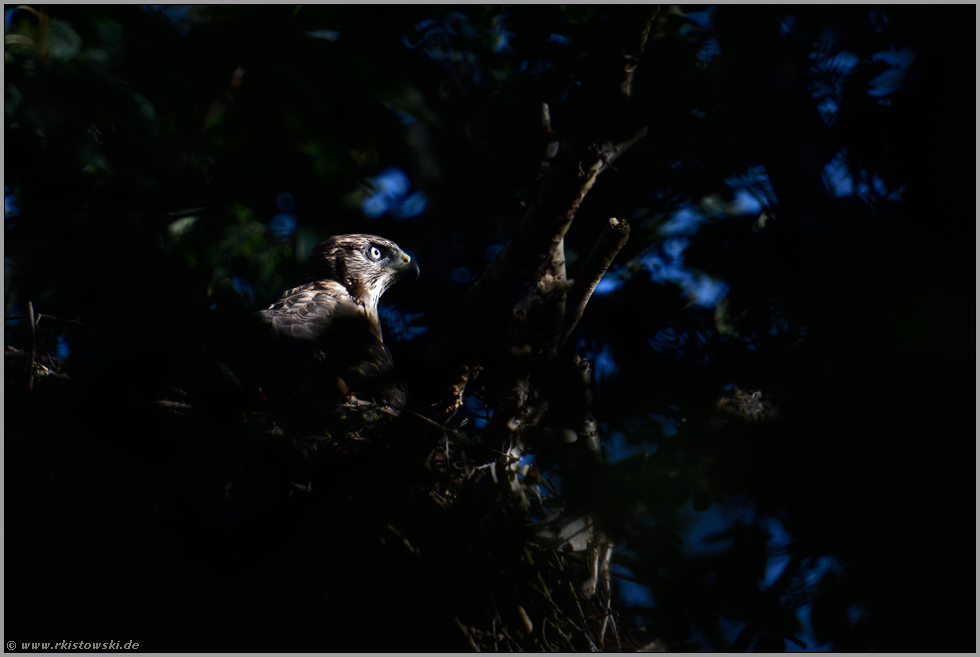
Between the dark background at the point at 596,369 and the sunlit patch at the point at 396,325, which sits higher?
the dark background at the point at 596,369

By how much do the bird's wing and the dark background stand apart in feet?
3.98

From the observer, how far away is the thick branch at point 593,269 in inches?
96.9

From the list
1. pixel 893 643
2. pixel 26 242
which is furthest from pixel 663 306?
pixel 26 242

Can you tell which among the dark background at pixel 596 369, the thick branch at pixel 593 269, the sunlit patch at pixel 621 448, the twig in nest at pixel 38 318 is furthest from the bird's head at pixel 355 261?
the sunlit patch at pixel 621 448

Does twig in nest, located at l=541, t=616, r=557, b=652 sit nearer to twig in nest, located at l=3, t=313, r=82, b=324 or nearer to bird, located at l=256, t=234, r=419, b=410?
bird, located at l=256, t=234, r=419, b=410

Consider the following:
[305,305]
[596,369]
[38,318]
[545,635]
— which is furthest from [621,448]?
[305,305]

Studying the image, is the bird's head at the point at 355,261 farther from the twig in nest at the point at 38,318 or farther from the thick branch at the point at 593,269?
the twig in nest at the point at 38,318

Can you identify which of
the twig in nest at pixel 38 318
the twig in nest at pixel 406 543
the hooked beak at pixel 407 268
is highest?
the twig in nest at pixel 38 318

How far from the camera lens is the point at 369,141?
1.56 meters

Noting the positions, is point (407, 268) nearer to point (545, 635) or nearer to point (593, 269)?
point (593, 269)

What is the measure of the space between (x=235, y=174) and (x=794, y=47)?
62.7 inches

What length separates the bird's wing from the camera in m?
2.99

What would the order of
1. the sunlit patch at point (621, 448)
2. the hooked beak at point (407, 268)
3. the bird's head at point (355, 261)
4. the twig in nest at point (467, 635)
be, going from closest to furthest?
the sunlit patch at point (621, 448) < the twig in nest at point (467, 635) < the bird's head at point (355, 261) < the hooked beak at point (407, 268)

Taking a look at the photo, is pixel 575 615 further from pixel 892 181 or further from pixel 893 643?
pixel 892 181
